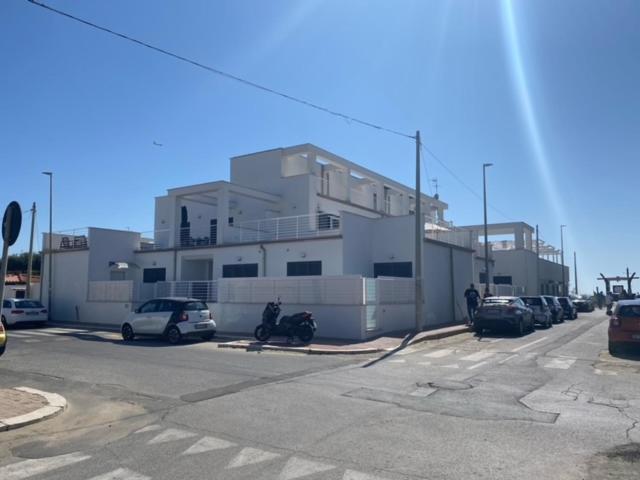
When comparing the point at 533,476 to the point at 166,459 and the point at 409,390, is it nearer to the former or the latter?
the point at 166,459

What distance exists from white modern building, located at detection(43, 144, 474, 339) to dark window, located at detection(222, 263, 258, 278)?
0.18ft

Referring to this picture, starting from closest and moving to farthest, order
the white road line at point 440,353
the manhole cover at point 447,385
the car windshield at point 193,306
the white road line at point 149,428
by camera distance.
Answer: the white road line at point 149,428, the manhole cover at point 447,385, the white road line at point 440,353, the car windshield at point 193,306

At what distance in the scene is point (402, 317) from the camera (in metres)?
21.0

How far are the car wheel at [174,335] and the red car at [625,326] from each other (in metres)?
13.5

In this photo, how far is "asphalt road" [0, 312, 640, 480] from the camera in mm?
A: 5148

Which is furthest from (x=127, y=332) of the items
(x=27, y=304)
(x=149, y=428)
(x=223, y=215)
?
(x=149, y=428)

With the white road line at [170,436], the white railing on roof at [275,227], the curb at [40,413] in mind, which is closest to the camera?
the white road line at [170,436]

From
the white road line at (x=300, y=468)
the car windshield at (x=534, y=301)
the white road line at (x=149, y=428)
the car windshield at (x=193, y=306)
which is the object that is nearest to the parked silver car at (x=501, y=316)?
→ the car windshield at (x=534, y=301)

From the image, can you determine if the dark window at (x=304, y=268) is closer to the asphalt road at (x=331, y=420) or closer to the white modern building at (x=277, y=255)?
the white modern building at (x=277, y=255)

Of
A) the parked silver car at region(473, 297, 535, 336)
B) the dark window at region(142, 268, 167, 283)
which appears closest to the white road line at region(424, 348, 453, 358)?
the parked silver car at region(473, 297, 535, 336)

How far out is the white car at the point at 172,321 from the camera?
58.3ft

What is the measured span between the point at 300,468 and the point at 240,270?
21.8 m

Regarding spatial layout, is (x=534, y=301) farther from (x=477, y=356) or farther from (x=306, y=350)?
(x=306, y=350)

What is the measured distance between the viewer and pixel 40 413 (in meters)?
7.45
